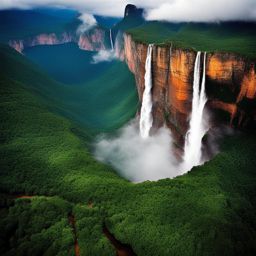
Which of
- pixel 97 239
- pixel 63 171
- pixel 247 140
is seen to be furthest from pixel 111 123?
pixel 97 239

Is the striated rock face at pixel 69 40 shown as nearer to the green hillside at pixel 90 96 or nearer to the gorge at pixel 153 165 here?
the green hillside at pixel 90 96

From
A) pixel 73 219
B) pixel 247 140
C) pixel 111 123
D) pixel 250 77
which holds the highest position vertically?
pixel 250 77

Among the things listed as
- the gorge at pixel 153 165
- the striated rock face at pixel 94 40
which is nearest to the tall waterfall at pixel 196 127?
the gorge at pixel 153 165

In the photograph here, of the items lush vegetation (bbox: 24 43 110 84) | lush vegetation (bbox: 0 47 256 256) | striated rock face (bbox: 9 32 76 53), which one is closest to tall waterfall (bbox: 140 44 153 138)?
lush vegetation (bbox: 0 47 256 256)

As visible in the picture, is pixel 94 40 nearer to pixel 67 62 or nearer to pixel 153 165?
pixel 67 62

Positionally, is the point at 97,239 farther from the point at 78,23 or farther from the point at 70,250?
the point at 78,23
